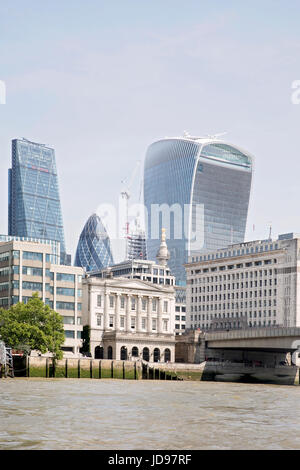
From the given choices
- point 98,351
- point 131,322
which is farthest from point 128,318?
point 98,351

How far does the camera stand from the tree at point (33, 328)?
12925 cm

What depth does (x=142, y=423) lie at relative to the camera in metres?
48.1

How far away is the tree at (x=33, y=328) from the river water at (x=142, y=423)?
5867 centimetres

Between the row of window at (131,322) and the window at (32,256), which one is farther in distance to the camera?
the row of window at (131,322)

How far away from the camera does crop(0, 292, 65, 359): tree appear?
129250mm

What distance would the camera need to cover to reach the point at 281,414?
190 feet

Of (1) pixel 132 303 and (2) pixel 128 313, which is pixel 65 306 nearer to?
(2) pixel 128 313

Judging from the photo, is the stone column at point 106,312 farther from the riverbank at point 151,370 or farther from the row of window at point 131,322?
the riverbank at point 151,370

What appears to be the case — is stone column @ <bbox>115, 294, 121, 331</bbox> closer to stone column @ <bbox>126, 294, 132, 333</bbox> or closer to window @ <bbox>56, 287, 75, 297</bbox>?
stone column @ <bbox>126, 294, 132, 333</bbox>

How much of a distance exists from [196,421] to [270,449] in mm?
12239

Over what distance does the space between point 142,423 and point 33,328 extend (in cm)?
8417

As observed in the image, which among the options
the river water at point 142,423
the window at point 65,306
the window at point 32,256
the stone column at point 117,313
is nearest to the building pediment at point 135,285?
the stone column at point 117,313

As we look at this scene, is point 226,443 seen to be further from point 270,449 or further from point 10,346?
point 10,346
